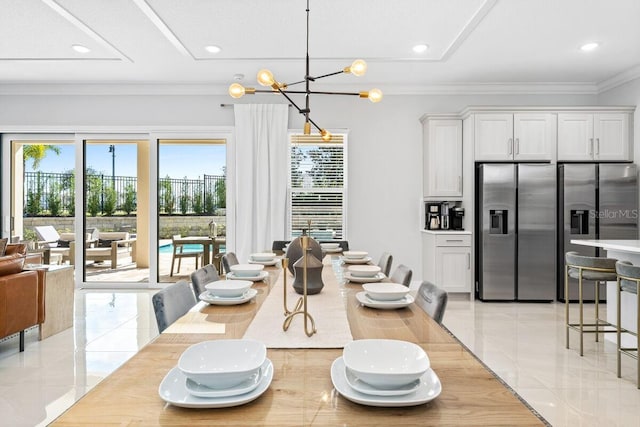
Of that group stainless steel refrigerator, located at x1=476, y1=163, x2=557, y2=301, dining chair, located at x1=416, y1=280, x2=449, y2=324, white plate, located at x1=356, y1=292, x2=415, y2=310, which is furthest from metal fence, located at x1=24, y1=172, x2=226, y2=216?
white plate, located at x1=356, y1=292, x2=415, y2=310

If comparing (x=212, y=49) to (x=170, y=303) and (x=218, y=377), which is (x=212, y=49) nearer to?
(x=170, y=303)

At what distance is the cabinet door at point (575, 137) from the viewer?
516 cm

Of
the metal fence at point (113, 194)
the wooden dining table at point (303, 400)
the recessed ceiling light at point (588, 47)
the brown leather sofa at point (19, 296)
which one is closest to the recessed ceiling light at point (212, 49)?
the metal fence at point (113, 194)

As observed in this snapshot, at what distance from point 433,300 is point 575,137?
4367mm

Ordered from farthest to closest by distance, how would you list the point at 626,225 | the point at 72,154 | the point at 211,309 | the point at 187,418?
1. the point at 72,154
2. the point at 626,225
3. the point at 211,309
4. the point at 187,418

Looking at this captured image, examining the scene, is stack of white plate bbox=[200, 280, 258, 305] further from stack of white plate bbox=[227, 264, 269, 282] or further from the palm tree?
the palm tree

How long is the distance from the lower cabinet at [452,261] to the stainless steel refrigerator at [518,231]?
0.20 meters

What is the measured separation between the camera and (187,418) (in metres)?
0.87

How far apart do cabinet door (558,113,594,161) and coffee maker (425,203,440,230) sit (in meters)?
1.59

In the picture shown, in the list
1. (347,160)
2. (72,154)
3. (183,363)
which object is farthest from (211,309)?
(72,154)

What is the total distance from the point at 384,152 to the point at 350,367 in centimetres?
496

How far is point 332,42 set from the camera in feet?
13.9

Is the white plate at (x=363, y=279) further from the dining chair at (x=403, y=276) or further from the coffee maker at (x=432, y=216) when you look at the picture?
the coffee maker at (x=432, y=216)

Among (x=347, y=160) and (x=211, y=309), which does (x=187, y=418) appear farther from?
(x=347, y=160)
